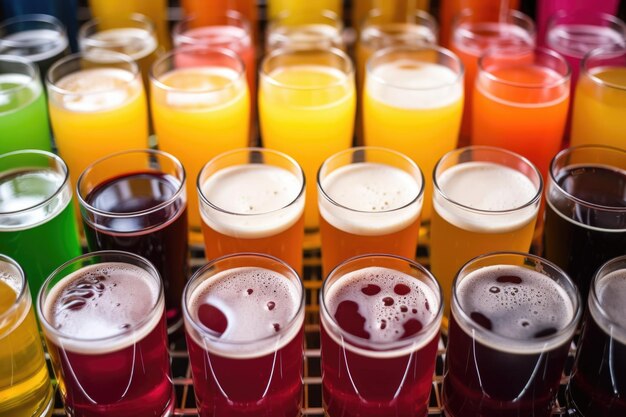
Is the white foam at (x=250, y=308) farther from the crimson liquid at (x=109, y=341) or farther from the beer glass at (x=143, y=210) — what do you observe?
the beer glass at (x=143, y=210)

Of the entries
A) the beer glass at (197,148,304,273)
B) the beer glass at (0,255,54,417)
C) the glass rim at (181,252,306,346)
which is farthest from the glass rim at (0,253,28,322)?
the beer glass at (197,148,304,273)

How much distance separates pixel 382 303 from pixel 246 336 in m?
0.24

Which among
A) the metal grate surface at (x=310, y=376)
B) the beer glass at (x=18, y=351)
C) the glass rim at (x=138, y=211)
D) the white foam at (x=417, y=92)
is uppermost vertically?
the white foam at (x=417, y=92)

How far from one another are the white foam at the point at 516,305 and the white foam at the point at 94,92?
950 millimetres

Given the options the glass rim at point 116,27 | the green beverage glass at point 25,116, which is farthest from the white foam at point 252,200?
the glass rim at point 116,27

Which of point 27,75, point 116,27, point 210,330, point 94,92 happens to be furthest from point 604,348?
point 116,27

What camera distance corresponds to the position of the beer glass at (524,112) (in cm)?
174

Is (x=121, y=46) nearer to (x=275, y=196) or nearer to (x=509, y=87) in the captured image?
(x=275, y=196)

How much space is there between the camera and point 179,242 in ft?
5.09

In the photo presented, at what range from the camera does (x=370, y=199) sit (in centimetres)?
156

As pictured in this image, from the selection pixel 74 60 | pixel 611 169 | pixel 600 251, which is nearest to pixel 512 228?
pixel 600 251

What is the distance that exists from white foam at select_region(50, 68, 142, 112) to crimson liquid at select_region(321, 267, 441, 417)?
0.80m

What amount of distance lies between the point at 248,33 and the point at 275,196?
0.73 metres

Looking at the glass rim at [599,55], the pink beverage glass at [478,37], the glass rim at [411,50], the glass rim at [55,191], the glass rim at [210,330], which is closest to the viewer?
the glass rim at [210,330]
